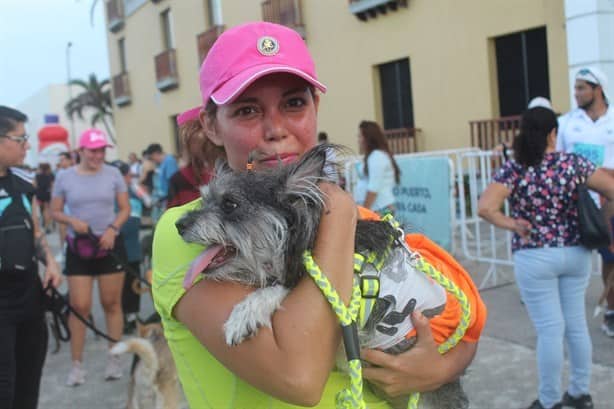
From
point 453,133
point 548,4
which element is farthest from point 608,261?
point 453,133

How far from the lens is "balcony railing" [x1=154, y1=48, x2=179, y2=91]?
22.9 metres

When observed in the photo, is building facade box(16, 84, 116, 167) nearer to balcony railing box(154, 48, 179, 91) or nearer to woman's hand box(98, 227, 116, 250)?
balcony railing box(154, 48, 179, 91)

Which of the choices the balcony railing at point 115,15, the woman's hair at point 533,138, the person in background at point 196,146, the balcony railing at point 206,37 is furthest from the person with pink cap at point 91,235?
the balcony railing at point 115,15

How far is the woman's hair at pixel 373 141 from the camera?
24.0 ft

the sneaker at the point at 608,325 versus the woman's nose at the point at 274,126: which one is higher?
the woman's nose at the point at 274,126

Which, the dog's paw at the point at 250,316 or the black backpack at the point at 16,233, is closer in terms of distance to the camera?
the dog's paw at the point at 250,316

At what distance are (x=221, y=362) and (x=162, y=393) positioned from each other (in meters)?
2.88

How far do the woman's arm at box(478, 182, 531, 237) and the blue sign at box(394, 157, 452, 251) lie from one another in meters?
2.33

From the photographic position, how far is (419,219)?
736 centimetres

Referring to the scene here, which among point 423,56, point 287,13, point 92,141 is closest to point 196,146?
point 92,141

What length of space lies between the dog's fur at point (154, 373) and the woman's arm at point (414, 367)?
2759 millimetres

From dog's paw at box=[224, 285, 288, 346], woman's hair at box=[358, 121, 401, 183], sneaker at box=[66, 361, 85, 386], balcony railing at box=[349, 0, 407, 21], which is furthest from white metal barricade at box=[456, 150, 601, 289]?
balcony railing at box=[349, 0, 407, 21]

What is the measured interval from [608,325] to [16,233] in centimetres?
486

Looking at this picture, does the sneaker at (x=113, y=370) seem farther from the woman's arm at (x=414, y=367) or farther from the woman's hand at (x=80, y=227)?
the woman's arm at (x=414, y=367)
